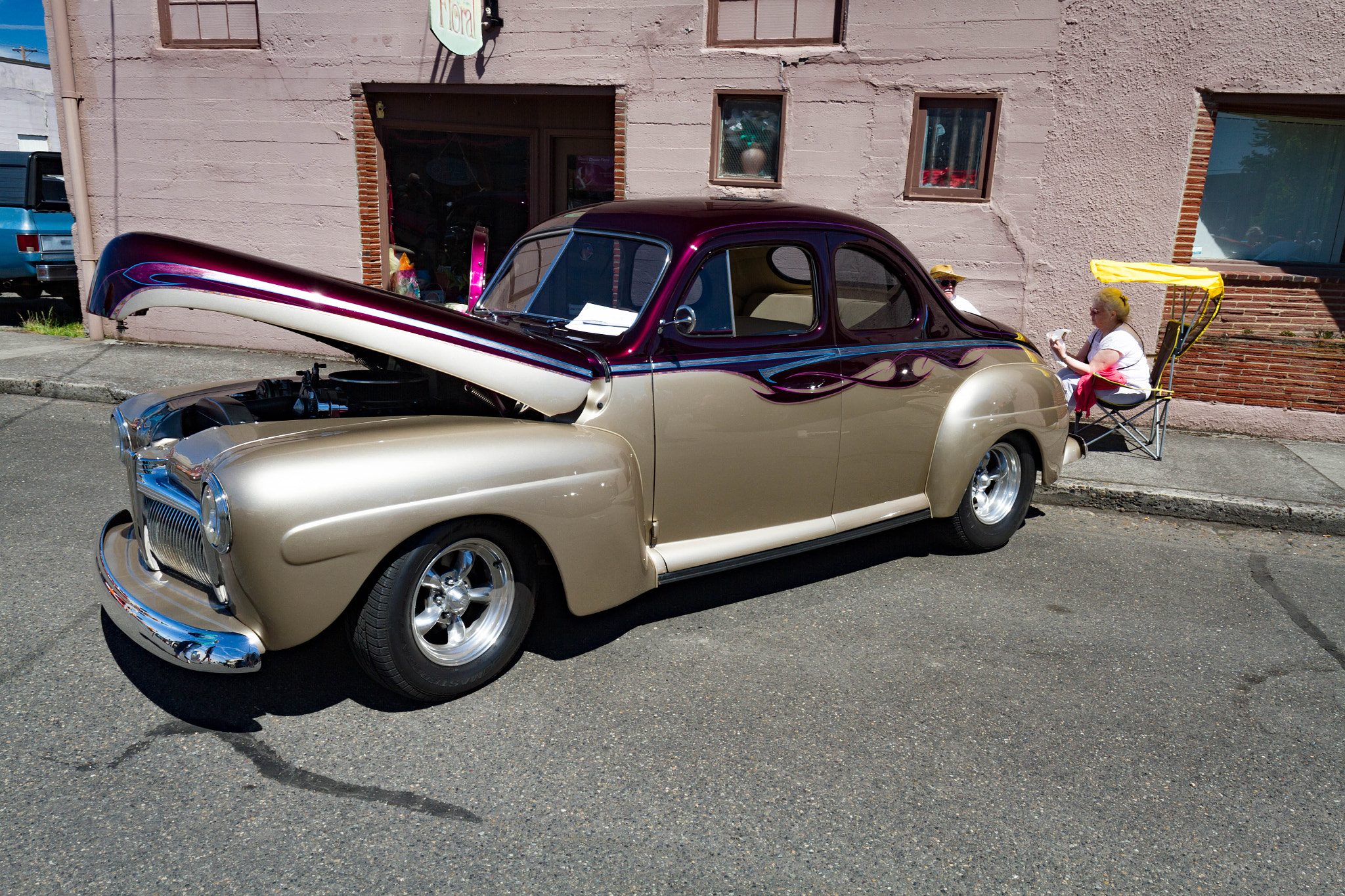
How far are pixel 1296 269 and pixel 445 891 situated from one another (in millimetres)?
8753

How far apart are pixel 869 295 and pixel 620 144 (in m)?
5.12

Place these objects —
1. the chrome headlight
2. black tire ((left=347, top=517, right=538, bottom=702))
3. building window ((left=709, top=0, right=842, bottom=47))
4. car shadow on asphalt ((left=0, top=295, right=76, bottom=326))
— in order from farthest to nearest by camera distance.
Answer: car shadow on asphalt ((left=0, top=295, right=76, bottom=326)) → building window ((left=709, top=0, right=842, bottom=47)) → black tire ((left=347, top=517, right=538, bottom=702)) → the chrome headlight

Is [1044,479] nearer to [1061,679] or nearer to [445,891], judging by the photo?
[1061,679]

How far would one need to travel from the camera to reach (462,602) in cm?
342

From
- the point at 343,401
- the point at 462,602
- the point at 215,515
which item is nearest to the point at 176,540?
the point at 215,515

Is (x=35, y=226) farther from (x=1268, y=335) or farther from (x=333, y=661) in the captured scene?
(x=1268, y=335)

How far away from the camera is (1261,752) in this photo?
11.1ft

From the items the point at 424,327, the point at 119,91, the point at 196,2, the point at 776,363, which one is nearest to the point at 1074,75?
the point at 776,363

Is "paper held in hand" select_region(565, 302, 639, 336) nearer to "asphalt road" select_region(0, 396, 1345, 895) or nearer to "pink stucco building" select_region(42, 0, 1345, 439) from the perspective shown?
"asphalt road" select_region(0, 396, 1345, 895)

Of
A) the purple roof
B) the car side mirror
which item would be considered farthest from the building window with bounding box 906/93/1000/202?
the car side mirror

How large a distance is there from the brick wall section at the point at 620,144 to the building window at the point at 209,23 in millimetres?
3964

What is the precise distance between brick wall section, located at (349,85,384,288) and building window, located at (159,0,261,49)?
4.52 ft

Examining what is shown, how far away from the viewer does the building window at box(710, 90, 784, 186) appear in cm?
867

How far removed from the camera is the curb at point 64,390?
8008 mm
